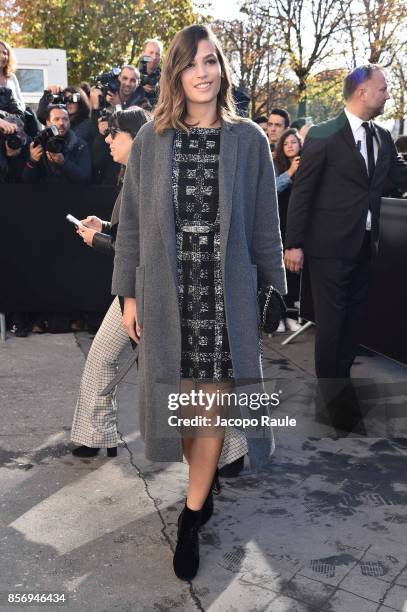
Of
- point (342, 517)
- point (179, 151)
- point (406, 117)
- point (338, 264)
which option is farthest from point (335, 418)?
point (406, 117)

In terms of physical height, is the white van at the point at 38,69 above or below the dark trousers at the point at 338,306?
above

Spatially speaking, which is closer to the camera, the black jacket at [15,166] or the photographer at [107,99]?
the black jacket at [15,166]

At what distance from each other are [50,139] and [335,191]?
259 cm

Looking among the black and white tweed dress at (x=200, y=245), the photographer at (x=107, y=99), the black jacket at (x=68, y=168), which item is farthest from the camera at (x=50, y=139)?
the black and white tweed dress at (x=200, y=245)

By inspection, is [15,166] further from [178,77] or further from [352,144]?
[178,77]

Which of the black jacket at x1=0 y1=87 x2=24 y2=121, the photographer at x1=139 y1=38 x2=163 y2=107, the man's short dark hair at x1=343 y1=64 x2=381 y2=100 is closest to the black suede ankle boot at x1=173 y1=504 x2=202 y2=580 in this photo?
the man's short dark hair at x1=343 y1=64 x2=381 y2=100

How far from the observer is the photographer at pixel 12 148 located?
6145mm

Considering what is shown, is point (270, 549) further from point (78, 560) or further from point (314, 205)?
point (314, 205)

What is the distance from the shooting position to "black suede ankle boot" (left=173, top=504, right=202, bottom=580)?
285cm

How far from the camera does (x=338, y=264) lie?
4.53m

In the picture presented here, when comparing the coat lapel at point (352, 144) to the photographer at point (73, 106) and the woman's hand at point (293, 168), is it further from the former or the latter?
the photographer at point (73, 106)

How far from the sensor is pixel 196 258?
2.79m

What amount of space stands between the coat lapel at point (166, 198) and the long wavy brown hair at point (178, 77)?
0.09 meters

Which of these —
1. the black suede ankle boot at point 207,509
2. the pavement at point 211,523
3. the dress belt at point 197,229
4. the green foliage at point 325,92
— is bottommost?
the pavement at point 211,523
